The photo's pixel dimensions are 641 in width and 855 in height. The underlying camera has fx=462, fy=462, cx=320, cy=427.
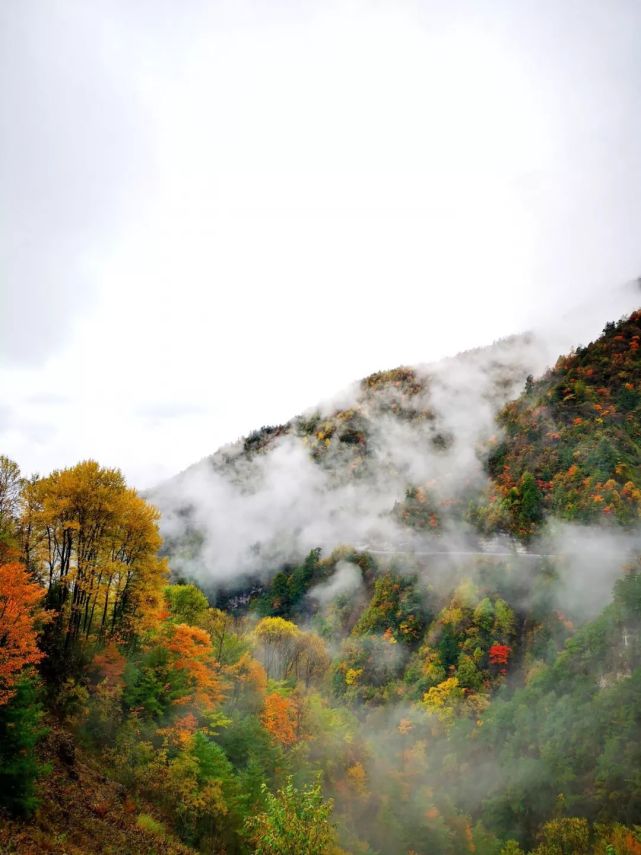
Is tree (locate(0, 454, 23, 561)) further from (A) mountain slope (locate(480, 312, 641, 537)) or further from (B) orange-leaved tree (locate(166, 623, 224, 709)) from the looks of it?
(A) mountain slope (locate(480, 312, 641, 537))

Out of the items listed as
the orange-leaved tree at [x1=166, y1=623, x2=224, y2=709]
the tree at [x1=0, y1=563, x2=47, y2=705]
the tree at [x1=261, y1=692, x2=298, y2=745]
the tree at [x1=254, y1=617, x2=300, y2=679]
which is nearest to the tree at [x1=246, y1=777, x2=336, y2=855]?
the tree at [x1=0, y1=563, x2=47, y2=705]

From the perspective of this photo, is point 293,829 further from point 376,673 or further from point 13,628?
point 376,673

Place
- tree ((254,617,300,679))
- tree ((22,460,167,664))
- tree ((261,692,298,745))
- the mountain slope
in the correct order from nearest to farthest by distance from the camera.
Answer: tree ((22,460,167,664)), tree ((261,692,298,745)), tree ((254,617,300,679)), the mountain slope

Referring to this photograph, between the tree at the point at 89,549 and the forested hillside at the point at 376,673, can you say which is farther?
the tree at the point at 89,549

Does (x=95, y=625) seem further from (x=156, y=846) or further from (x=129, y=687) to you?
(x=156, y=846)

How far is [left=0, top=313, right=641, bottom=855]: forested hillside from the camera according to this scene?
27.6 meters

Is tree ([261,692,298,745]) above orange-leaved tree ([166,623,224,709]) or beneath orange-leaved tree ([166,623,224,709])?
beneath

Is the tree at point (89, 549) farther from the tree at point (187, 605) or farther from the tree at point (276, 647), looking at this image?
the tree at point (276, 647)

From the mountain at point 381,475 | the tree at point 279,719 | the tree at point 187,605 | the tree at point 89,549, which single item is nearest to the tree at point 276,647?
the tree at point 187,605

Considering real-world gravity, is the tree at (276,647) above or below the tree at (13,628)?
below

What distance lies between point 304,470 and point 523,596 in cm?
12668

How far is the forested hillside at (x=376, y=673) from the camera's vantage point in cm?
2761

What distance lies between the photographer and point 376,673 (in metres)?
84.6

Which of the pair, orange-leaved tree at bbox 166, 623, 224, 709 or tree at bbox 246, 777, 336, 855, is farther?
orange-leaved tree at bbox 166, 623, 224, 709
